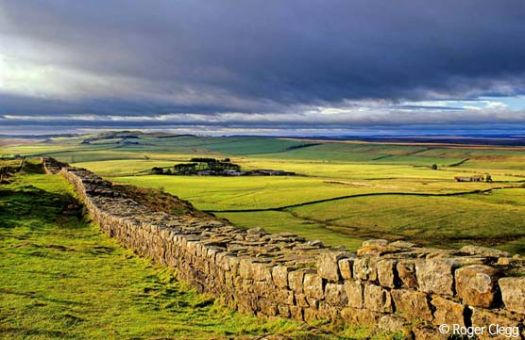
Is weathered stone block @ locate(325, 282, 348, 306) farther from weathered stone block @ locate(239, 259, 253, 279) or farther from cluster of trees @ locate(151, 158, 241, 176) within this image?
cluster of trees @ locate(151, 158, 241, 176)

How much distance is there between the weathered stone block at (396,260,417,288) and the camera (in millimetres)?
8586

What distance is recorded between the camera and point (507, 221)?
53469mm

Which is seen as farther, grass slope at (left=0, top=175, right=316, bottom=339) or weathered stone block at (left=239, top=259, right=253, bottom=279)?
weathered stone block at (left=239, top=259, right=253, bottom=279)

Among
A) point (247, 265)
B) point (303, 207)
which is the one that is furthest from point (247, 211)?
point (247, 265)

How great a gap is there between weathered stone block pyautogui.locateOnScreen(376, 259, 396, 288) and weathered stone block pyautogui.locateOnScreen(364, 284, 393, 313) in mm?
139

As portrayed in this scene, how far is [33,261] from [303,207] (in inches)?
1923

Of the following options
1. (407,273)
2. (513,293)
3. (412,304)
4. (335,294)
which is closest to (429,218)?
(335,294)

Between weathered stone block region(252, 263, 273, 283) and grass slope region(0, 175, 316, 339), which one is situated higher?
weathered stone block region(252, 263, 273, 283)

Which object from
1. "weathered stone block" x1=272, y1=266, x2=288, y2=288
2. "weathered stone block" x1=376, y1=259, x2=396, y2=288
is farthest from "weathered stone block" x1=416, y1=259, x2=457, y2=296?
"weathered stone block" x1=272, y1=266, x2=288, y2=288

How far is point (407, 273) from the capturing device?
8664 millimetres

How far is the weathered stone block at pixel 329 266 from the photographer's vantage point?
9.89 metres

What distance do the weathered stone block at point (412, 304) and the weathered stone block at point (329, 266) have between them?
4.61 feet

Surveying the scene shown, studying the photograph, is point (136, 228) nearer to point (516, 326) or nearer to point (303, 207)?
point (516, 326)

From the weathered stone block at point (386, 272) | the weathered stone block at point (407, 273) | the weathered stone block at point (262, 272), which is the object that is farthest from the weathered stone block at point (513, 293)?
the weathered stone block at point (262, 272)
